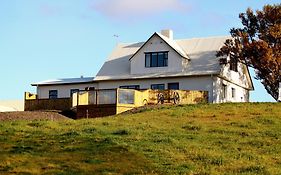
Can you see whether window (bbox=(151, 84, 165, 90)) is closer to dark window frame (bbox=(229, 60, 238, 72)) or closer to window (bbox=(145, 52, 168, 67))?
window (bbox=(145, 52, 168, 67))

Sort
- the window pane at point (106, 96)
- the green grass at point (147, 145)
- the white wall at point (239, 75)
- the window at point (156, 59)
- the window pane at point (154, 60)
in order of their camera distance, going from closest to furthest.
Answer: the green grass at point (147, 145) < the window pane at point (106, 96) < the window at point (156, 59) < the white wall at point (239, 75) < the window pane at point (154, 60)

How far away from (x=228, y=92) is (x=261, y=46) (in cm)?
614

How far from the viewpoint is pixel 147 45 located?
162ft

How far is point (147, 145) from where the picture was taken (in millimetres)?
19078

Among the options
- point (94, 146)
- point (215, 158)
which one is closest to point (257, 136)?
point (215, 158)

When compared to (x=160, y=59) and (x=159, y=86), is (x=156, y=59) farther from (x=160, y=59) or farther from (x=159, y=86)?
(x=159, y=86)

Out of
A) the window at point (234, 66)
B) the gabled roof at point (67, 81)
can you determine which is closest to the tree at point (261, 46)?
the window at point (234, 66)

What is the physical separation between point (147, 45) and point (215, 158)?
106ft

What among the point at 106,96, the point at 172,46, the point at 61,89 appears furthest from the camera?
the point at 61,89

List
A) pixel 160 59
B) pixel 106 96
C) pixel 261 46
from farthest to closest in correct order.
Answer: pixel 160 59 → pixel 261 46 → pixel 106 96

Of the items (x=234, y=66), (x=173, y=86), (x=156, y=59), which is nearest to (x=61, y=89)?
(x=156, y=59)

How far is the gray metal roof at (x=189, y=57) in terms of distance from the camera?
47.5 m

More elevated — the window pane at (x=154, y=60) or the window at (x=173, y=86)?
the window pane at (x=154, y=60)

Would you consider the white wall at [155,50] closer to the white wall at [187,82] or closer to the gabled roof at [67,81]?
the white wall at [187,82]
